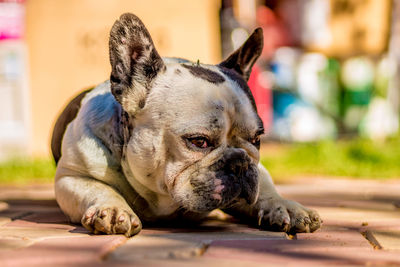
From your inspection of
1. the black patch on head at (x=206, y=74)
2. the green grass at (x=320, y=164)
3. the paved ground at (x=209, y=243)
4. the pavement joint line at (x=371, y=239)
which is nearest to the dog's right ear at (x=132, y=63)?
the black patch on head at (x=206, y=74)

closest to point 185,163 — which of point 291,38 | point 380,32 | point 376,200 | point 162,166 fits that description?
point 162,166

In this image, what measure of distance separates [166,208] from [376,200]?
1844 millimetres

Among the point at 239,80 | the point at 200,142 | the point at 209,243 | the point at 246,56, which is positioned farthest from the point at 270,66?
the point at 209,243

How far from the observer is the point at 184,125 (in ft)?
8.66

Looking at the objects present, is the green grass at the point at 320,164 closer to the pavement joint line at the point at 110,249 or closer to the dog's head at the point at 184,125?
the dog's head at the point at 184,125

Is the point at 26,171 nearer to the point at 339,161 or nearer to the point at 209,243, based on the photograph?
the point at 339,161

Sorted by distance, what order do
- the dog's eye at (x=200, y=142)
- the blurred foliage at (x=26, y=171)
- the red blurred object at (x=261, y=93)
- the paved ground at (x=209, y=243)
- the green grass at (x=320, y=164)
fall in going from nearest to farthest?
the paved ground at (x=209, y=243)
the dog's eye at (x=200, y=142)
the blurred foliage at (x=26, y=171)
the green grass at (x=320, y=164)
the red blurred object at (x=261, y=93)

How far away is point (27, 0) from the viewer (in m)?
7.68

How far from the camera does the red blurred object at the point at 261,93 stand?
415 inches

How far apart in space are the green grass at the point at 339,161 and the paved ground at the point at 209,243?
96.0 inches

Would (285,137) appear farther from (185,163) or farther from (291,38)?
(185,163)

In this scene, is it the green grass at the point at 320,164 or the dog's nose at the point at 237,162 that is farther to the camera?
the green grass at the point at 320,164

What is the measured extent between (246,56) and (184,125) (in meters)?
0.76

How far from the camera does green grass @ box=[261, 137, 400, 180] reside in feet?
19.8
